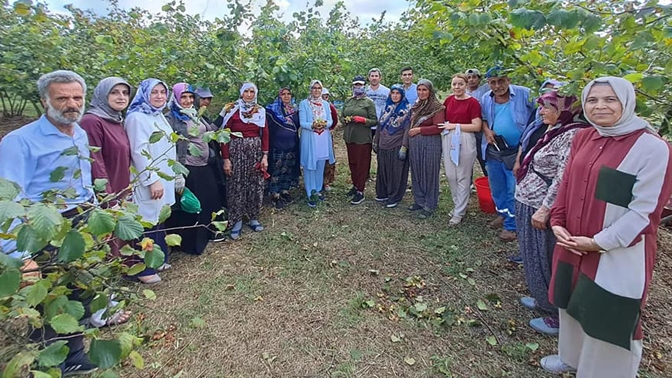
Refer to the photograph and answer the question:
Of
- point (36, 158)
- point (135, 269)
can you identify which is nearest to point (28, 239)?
point (135, 269)

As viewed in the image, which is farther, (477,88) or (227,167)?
(477,88)

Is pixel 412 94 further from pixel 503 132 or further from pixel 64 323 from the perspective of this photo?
pixel 64 323

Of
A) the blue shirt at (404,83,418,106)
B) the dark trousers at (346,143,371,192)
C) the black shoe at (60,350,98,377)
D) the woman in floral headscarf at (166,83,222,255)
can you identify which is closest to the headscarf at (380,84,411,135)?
the blue shirt at (404,83,418,106)

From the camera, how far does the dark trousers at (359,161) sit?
5.63 metres

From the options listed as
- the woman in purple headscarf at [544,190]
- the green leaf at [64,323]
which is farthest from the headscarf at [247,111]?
the green leaf at [64,323]

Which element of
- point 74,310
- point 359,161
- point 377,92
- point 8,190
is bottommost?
point 359,161

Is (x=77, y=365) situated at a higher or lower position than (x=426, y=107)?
lower

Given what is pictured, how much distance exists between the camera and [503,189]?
14.6 feet

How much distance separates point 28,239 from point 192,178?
3.25 meters

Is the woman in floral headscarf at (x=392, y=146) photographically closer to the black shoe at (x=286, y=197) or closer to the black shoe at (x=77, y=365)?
the black shoe at (x=286, y=197)

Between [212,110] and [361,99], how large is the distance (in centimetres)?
244

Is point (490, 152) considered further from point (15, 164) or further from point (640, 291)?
point (15, 164)

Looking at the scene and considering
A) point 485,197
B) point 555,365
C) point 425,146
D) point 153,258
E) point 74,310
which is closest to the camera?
point 74,310

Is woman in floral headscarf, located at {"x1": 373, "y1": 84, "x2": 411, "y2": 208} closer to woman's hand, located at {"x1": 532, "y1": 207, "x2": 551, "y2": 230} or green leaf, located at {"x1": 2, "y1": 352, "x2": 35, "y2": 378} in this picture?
woman's hand, located at {"x1": 532, "y1": 207, "x2": 551, "y2": 230}
